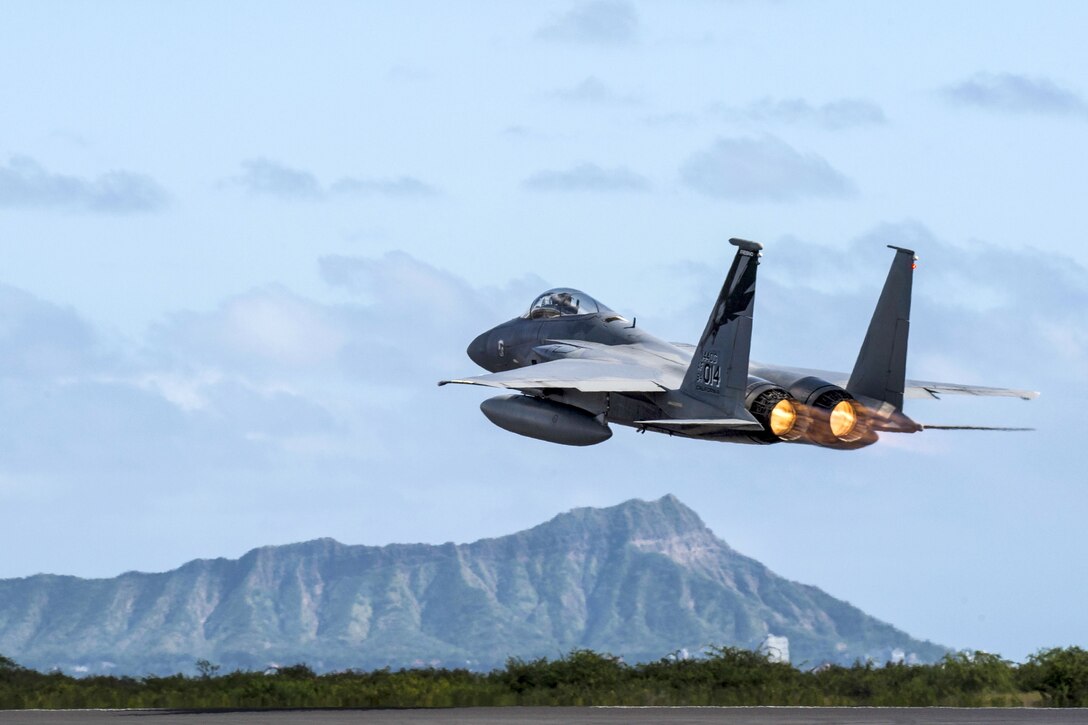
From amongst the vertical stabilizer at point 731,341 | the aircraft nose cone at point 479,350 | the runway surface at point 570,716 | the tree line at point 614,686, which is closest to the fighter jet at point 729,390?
the vertical stabilizer at point 731,341

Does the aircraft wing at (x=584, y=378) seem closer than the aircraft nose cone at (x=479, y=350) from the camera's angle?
Yes

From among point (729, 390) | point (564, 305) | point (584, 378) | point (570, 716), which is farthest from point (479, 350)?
point (570, 716)

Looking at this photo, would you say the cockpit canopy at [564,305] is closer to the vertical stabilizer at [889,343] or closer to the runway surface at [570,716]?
the vertical stabilizer at [889,343]

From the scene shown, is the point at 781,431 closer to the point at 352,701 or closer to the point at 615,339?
the point at 615,339

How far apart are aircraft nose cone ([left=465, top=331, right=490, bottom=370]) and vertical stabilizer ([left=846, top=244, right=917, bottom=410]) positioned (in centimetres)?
1106

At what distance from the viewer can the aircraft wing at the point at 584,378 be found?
36.6m

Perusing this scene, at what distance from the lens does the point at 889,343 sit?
35.9 meters

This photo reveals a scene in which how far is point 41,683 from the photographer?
39.3 meters

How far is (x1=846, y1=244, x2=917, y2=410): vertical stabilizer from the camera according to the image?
35.9m

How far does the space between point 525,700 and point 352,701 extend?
3.79m

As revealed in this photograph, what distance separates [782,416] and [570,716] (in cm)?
1016

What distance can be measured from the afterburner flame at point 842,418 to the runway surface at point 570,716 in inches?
257

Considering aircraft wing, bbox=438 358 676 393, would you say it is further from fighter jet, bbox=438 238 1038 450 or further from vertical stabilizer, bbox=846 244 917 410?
vertical stabilizer, bbox=846 244 917 410

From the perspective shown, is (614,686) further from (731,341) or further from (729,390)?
(731,341)
